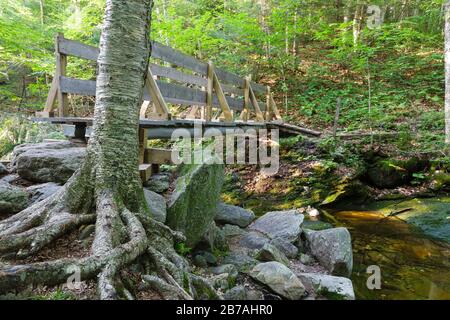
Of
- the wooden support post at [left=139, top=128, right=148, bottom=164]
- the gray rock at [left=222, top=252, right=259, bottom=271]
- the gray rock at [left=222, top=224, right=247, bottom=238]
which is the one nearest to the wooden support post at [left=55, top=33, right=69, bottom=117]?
the wooden support post at [left=139, top=128, right=148, bottom=164]

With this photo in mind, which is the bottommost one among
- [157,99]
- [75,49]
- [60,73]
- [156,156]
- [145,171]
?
[145,171]

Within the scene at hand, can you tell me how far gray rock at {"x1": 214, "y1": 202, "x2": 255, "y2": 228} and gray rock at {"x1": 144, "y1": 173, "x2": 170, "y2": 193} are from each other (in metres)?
1.58

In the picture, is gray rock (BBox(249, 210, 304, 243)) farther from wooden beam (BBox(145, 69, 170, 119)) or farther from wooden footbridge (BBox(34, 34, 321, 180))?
wooden beam (BBox(145, 69, 170, 119))

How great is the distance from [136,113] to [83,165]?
0.90 meters

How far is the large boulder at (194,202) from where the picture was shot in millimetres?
4562

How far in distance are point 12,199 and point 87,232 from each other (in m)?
1.49

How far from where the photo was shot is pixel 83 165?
3.70 metres

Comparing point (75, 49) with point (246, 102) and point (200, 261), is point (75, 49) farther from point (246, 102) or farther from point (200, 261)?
point (246, 102)

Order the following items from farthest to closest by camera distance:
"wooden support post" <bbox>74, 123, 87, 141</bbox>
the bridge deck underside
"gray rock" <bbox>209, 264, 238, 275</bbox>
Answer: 1. "wooden support post" <bbox>74, 123, 87, 141</bbox>
2. the bridge deck underside
3. "gray rock" <bbox>209, 264, 238, 275</bbox>

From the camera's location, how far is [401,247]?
711 centimetres

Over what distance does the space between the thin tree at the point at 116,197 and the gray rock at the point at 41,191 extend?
67 cm

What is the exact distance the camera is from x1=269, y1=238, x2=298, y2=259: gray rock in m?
5.70

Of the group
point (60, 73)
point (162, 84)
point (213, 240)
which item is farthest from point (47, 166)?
point (213, 240)
